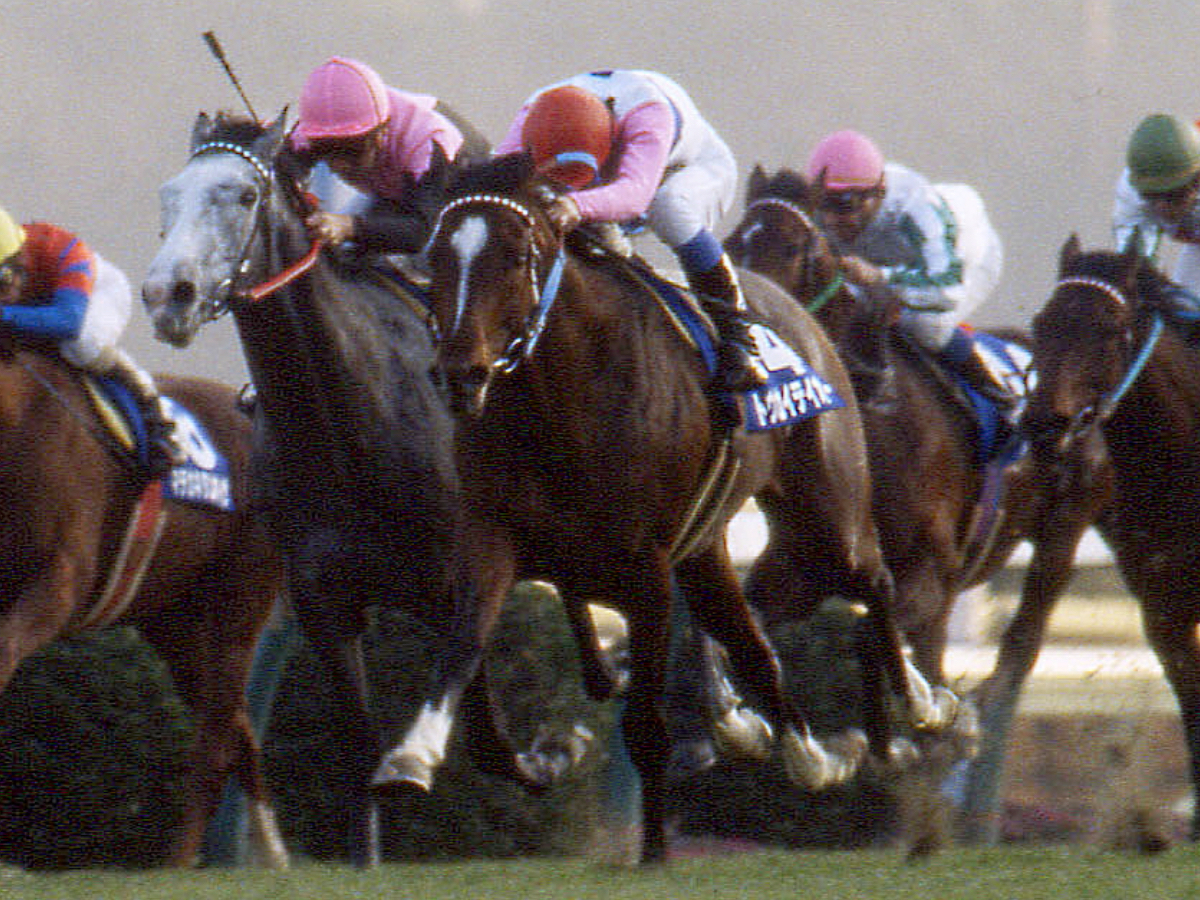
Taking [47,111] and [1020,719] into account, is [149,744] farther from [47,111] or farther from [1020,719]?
[47,111]

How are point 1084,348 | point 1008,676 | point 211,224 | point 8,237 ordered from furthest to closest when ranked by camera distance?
1. point 1008,676
2. point 1084,348
3. point 8,237
4. point 211,224

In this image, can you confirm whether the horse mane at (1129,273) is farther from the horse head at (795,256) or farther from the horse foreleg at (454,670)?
the horse foreleg at (454,670)

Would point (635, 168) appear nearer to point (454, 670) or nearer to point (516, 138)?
point (516, 138)

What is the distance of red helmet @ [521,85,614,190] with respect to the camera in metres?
5.12

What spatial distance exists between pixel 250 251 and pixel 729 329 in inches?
40.8

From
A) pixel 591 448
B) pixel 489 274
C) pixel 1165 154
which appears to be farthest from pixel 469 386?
pixel 1165 154

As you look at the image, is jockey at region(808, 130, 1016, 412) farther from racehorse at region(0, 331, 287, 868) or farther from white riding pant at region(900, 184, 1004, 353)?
racehorse at region(0, 331, 287, 868)

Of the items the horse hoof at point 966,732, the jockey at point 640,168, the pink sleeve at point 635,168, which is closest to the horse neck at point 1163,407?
the horse hoof at point 966,732

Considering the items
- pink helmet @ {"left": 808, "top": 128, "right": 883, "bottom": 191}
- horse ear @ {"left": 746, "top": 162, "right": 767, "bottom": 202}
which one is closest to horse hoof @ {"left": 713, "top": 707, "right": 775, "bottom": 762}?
horse ear @ {"left": 746, "top": 162, "right": 767, "bottom": 202}

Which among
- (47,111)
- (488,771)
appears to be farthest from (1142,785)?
(47,111)

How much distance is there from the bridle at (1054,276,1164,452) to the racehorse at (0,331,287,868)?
212cm

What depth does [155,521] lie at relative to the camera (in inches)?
256

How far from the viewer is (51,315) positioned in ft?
20.0

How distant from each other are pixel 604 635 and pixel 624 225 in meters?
2.42
